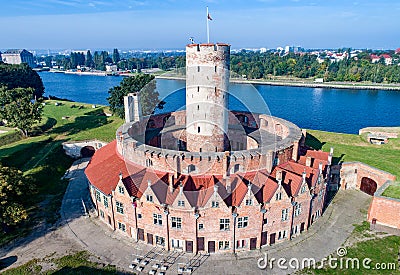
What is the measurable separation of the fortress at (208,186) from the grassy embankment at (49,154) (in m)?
9.02

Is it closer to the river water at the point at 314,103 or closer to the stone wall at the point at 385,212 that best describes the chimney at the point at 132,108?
the stone wall at the point at 385,212

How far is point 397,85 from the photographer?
546 ft

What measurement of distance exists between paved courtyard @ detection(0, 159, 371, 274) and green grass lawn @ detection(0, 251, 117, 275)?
933 millimetres

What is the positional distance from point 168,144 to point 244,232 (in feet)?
68.5

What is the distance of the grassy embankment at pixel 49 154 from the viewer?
3969 centimetres

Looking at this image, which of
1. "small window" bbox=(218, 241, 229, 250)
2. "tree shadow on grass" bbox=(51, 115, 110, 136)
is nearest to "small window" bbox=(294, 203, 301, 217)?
"small window" bbox=(218, 241, 229, 250)

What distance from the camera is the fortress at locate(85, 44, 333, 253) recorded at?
30891 mm

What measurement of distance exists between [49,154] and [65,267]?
32146 mm

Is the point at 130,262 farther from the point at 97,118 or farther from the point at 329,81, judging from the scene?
the point at 329,81

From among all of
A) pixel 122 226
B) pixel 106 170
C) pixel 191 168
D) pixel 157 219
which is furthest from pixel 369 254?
pixel 106 170

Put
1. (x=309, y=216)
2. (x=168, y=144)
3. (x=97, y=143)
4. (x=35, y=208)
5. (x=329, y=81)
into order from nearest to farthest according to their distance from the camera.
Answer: (x=309, y=216) < (x=35, y=208) < (x=168, y=144) < (x=97, y=143) < (x=329, y=81)

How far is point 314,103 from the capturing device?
136 m

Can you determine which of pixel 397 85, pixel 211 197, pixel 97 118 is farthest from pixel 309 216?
pixel 397 85

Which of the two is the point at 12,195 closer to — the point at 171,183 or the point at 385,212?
the point at 171,183
